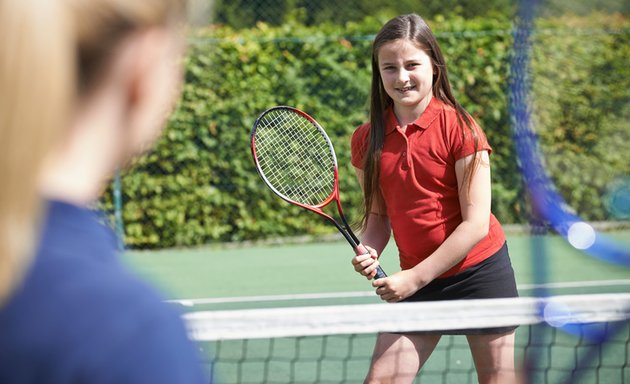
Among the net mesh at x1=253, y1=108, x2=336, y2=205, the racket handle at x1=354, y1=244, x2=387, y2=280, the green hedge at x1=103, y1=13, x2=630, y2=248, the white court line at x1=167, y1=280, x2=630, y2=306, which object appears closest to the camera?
the racket handle at x1=354, y1=244, x2=387, y2=280

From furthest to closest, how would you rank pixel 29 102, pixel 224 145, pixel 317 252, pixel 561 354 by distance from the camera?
pixel 224 145 < pixel 317 252 < pixel 561 354 < pixel 29 102

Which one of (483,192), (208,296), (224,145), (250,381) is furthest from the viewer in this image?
(224,145)

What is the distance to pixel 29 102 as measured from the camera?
0.75m

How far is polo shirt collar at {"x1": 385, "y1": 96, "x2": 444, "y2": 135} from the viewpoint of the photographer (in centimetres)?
297

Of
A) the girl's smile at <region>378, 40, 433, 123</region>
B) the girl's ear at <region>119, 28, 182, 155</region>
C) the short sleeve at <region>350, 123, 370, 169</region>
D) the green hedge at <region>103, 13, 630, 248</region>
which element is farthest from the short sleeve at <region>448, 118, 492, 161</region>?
the green hedge at <region>103, 13, 630, 248</region>

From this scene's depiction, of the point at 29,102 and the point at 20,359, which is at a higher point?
the point at 29,102

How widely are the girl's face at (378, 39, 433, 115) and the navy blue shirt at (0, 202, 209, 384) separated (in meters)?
2.21

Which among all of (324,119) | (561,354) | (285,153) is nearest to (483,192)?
(285,153)

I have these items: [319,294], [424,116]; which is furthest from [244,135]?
[424,116]

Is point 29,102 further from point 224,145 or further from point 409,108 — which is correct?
point 224,145

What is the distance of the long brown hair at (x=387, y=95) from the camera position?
2.97 meters

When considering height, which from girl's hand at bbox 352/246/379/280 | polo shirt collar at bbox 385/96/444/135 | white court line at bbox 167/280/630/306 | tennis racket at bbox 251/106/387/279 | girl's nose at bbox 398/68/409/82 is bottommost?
white court line at bbox 167/280/630/306

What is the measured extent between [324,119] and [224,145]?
2.83 ft

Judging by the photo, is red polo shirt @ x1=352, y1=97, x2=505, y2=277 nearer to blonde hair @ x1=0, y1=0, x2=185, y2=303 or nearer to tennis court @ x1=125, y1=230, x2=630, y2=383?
tennis court @ x1=125, y1=230, x2=630, y2=383
